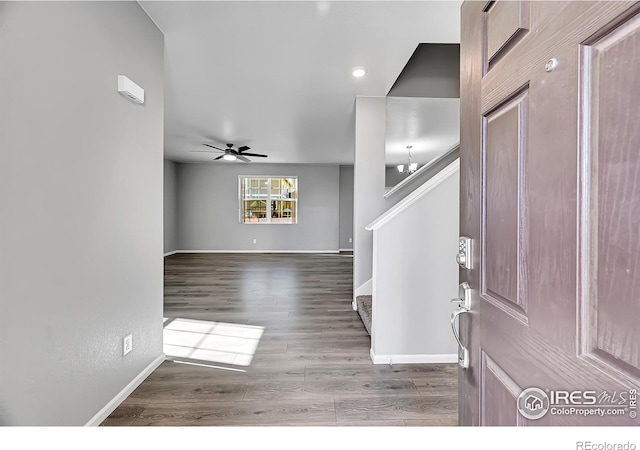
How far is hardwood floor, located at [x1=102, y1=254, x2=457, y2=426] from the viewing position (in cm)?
171

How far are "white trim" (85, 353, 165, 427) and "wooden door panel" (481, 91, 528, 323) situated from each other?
1.94 meters

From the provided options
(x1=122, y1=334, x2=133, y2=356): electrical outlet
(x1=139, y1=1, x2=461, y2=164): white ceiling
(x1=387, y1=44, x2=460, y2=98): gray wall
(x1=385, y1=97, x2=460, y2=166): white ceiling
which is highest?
(x1=387, y1=44, x2=460, y2=98): gray wall

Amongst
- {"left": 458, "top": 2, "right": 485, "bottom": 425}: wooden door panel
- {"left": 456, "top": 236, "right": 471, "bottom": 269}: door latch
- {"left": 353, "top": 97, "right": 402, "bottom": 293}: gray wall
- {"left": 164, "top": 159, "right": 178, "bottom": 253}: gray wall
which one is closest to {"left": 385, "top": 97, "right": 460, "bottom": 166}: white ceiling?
{"left": 353, "top": 97, "right": 402, "bottom": 293}: gray wall

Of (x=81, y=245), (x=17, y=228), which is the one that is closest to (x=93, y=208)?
(x=81, y=245)

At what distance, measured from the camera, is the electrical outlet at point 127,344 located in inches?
73.0

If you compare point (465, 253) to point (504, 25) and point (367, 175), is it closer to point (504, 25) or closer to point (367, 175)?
point (504, 25)

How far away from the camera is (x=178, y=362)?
236 cm

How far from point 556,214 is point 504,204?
0.57 feet

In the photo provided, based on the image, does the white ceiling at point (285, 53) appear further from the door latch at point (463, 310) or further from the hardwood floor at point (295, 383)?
the hardwood floor at point (295, 383)

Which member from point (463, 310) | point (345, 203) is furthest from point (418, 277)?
point (345, 203)

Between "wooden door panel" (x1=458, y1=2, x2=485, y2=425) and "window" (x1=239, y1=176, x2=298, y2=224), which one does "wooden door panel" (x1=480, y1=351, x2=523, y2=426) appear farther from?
"window" (x1=239, y1=176, x2=298, y2=224)

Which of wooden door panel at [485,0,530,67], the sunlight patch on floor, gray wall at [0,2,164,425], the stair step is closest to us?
wooden door panel at [485,0,530,67]

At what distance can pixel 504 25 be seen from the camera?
0.76 m

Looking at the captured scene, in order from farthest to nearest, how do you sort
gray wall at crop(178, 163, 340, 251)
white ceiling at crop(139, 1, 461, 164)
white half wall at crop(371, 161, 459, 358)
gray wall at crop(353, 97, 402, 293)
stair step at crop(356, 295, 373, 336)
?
gray wall at crop(178, 163, 340, 251) < gray wall at crop(353, 97, 402, 293) < stair step at crop(356, 295, 373, 336) < white half wall at crop(371, 161, 459, 358) < white ceiling at crop(139, 1, 461, 164)
